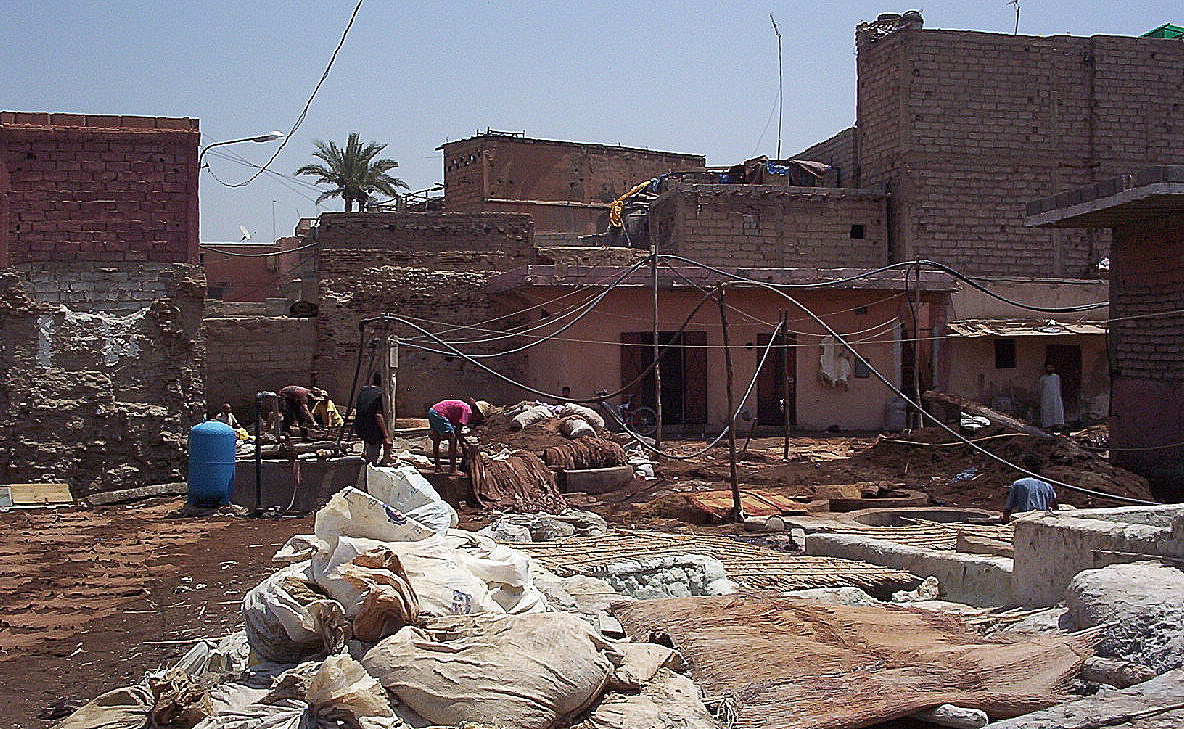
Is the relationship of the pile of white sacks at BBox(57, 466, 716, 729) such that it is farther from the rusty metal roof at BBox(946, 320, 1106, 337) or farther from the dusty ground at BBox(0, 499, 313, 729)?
the rusty metal roof at BBox(946, 320, 1106, 337)

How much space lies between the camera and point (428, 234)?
75.0 ft

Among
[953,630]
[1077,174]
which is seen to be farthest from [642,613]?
[1077,174]

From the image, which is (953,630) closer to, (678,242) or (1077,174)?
(678,242)

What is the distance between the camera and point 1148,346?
45.5 feet

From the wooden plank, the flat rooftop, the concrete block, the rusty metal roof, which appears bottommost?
the wooden plank

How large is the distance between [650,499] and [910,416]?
8.30m

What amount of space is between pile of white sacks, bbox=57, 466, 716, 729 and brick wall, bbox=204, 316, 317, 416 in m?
14.8

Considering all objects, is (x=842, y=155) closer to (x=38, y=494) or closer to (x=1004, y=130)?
(x=1004, y=130)

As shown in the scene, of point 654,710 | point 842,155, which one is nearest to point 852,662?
→ point 654,710

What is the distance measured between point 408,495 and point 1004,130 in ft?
76.8

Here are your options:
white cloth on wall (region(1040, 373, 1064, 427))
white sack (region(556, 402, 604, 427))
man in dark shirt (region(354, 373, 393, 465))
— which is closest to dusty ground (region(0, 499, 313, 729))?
man in dark shirt (region(354, 373, 393, 465))

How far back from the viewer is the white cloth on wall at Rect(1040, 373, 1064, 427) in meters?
20.0

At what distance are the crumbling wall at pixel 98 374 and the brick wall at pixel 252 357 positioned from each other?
6163 millimetres

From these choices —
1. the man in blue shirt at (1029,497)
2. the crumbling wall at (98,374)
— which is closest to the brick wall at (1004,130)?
the man in blue shirt at (1029,497)
